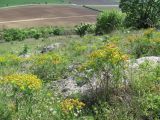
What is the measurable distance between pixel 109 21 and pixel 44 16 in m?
32.5

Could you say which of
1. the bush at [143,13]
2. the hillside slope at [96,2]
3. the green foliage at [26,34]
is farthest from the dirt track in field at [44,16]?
the bush at [143,13]

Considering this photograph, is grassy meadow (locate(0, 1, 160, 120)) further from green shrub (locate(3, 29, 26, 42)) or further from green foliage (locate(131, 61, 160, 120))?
green shrub (locate(3, 29, 26, 42))

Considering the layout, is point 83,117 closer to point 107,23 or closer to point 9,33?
point 107,23

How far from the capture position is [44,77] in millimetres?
11914

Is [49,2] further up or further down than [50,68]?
further down

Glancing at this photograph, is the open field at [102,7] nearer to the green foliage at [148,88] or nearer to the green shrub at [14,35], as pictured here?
the green shrub at [14,35]

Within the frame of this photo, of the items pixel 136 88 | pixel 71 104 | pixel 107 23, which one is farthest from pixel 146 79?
pixel 107 23

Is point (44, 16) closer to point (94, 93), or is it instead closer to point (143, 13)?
point (143, 13)

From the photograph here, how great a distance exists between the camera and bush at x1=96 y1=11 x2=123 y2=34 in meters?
40.7

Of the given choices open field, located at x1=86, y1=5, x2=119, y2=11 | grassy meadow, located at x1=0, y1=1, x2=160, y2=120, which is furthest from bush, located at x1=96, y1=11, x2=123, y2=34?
open field, located at x1=86, y1=5, x2=119, y2=11

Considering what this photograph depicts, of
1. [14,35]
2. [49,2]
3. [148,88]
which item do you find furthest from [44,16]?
[148,88]

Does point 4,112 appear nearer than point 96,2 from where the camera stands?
Yes

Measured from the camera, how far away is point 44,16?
2840 inches

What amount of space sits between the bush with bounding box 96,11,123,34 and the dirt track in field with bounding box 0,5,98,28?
24722 millimetres
